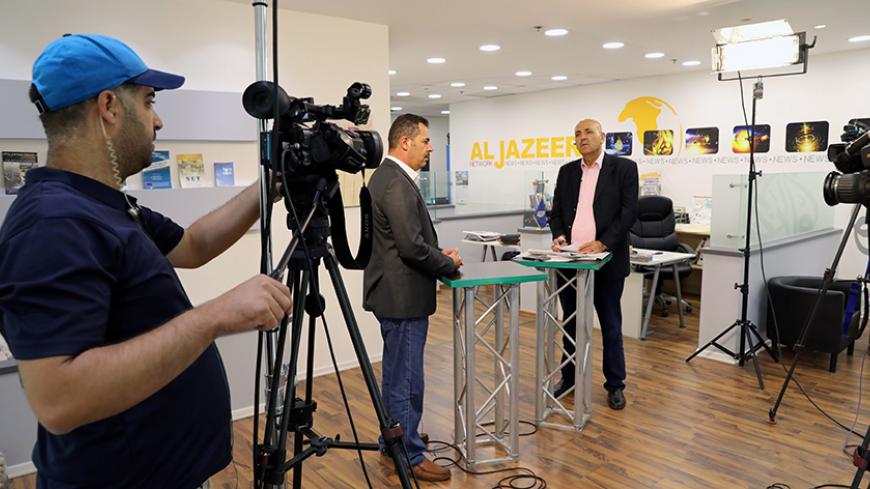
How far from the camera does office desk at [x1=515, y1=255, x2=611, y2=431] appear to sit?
3.13 metres

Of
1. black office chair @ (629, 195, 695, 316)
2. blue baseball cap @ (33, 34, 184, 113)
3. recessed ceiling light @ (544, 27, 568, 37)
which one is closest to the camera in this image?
blue baseball cap @ (33, 34, 184, 113)

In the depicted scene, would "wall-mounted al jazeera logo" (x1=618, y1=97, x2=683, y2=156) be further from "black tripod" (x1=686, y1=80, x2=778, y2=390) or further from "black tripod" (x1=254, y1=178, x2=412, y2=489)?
"black tripod" (x1=254, y1=178, x2=412, y2=489)

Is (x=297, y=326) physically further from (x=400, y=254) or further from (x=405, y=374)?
(x=405, y=374)

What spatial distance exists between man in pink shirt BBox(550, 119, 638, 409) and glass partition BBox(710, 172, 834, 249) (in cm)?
129

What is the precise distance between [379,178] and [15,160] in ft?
6.09

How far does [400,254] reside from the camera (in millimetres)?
2568

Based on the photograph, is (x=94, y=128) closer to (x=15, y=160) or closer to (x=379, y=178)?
(x=379, y=178)

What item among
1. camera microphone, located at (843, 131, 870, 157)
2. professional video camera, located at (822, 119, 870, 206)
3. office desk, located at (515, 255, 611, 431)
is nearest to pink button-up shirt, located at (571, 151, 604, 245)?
office desk, located at (515, 255, 611, 431)

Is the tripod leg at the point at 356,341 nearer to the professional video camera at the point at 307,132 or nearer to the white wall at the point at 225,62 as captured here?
the professional video camera at the point at 307,132

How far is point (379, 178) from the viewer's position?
8.55 feet

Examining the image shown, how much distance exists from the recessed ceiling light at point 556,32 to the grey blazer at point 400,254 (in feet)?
8.94

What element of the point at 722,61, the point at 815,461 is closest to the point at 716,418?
the point at 815,461

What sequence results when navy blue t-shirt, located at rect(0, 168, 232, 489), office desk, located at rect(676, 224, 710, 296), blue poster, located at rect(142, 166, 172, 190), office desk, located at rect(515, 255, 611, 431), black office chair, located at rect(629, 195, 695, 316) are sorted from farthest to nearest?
office desk, located at rect(676, 224, 710, 296) → black office chair, located at rect(629, 195, 695, 316) → blue poster, located at rect(142, 166, 172, 190) → office desk, located at rect(515, 255, 611, 431) → navy blue t-shirt, located at rect(0, 168, 232, 489)

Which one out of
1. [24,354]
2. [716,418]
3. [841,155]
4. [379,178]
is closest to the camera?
[24,354]
